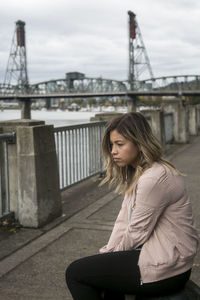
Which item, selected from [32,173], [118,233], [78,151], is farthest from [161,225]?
[78,151]

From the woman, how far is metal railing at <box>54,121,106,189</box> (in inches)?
155

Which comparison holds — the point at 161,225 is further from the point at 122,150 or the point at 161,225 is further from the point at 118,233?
the point at 122,150

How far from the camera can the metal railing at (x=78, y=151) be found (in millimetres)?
6434

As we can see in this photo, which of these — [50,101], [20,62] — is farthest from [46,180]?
[20,62]

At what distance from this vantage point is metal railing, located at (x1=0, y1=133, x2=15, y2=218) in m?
4.86

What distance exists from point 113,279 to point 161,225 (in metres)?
0.34

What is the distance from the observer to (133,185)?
7.13ft

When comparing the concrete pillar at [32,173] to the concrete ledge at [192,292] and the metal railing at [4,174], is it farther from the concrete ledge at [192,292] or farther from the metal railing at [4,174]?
the concrete ledge at [192,292]

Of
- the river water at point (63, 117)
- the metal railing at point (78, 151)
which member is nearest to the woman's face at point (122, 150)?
the metal railing at point (78, 151)

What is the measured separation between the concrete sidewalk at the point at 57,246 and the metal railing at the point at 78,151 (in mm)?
419

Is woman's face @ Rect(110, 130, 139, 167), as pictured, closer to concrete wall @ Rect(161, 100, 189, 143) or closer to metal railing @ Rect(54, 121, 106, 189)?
metal railing @ Rect(54, 121, 106, 189)

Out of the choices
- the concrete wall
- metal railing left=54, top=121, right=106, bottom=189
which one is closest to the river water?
the concrete wall

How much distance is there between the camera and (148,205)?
2062mm

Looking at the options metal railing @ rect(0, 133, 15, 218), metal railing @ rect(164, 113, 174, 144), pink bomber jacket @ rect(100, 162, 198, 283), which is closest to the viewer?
pink bomber jacket @ rect(100, 162, 198, 283)
